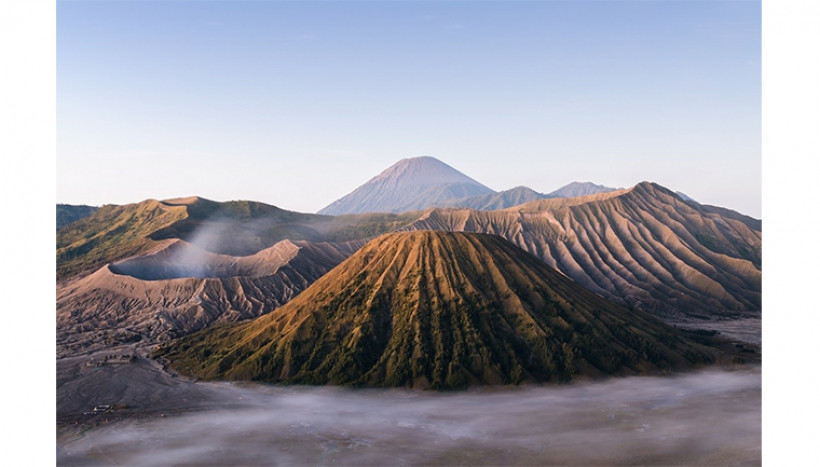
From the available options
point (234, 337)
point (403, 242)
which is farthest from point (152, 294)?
point (403, 242)

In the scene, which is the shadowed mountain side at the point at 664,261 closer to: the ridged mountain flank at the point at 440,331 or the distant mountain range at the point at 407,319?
the distant mountain range at the point at 407,319

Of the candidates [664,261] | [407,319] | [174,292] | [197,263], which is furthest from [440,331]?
[664,261]

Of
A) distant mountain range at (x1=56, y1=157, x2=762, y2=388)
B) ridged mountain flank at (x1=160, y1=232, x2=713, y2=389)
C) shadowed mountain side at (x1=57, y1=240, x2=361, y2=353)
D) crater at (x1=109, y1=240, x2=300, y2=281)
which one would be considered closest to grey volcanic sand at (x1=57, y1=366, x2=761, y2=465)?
ridged mountain flank at (x1=160, y1=232, x2=713, y2=389)

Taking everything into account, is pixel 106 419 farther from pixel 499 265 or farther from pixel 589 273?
pixel 589 273

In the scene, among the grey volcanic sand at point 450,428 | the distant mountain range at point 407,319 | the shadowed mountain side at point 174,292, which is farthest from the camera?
the shadowed mountain side at point 174,292

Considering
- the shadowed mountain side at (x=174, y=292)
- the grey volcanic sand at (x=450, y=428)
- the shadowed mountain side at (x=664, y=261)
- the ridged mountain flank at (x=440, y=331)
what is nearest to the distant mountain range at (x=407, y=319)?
the ridged mountain flank at (x=440, y=331)

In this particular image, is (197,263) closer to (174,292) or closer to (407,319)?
(174,292)

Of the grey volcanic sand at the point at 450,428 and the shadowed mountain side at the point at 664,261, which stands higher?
the shadowed mountain side at the point at 664,261
